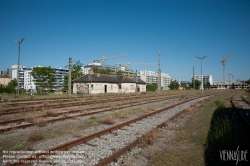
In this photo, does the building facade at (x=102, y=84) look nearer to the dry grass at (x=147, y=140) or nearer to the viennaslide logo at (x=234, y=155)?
the dry grass at (x=147, y=140)

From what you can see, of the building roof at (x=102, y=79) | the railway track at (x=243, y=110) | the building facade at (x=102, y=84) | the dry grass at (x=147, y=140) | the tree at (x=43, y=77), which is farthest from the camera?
the building roof at (x=102, y=79)

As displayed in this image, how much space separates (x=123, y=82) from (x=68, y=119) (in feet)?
132

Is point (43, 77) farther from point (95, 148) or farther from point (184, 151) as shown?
point (184, 151)

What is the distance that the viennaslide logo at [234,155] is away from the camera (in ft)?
15.2

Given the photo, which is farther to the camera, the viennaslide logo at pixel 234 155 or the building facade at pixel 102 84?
the building facade at pixel 102 84

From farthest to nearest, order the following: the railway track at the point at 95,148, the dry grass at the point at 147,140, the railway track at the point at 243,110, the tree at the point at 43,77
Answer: the tree at the point at 43,77
the railway track at the point at 243,110
the dry grass at the point at 147,140
the railway track at the point at 95,148

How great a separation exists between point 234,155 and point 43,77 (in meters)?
44.1

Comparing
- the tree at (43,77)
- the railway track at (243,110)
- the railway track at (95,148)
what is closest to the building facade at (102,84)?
the tree at (43,77)

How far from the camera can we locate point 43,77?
4206 centimetres

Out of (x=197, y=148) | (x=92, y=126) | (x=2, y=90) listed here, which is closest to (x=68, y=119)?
(x=92, y=126)

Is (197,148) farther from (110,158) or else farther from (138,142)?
(110,158)

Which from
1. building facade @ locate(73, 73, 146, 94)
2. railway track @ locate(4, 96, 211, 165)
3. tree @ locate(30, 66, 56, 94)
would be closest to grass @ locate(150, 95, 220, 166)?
railway track @ locate(4, 96, 211, 165)

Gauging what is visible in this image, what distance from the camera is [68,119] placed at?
400 inches

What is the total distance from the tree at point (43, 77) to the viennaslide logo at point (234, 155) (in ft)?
140
